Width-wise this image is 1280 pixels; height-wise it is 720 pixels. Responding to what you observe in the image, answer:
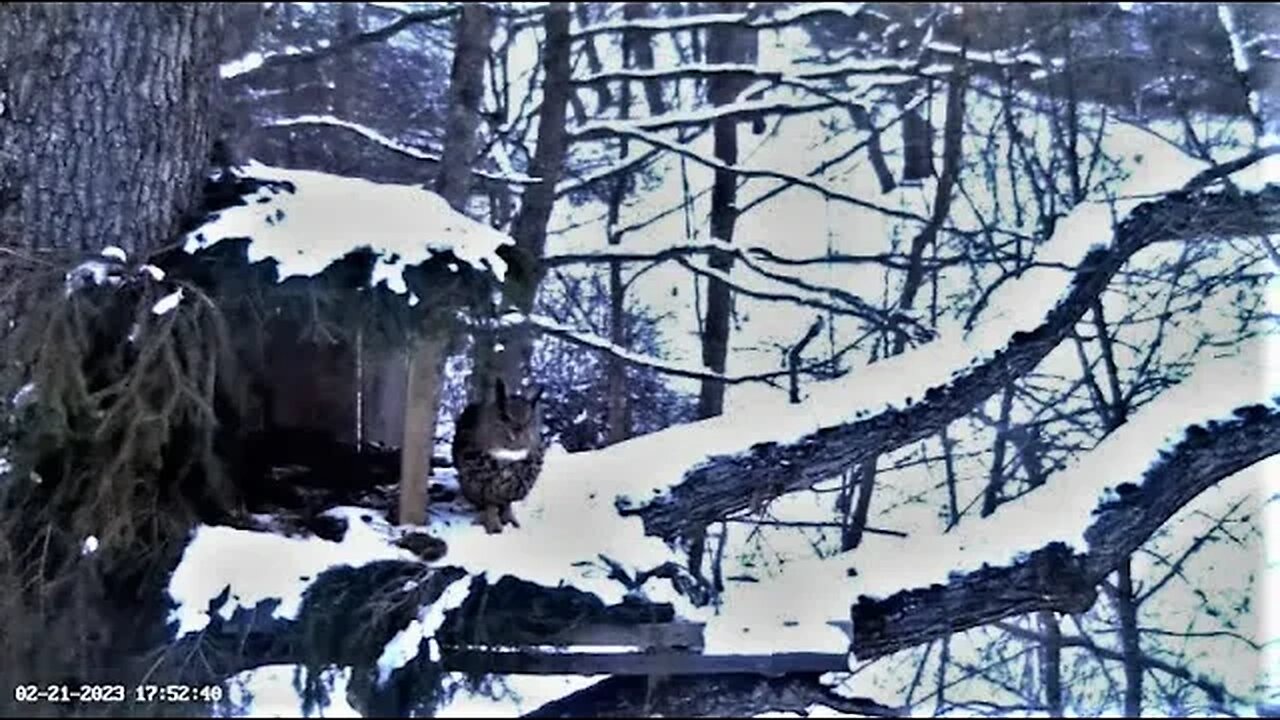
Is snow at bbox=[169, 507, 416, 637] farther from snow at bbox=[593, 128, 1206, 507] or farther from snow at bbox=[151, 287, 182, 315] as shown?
snow at bbox=[593, 128, 1206, 507]

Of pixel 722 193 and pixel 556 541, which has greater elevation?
pixel 722 193

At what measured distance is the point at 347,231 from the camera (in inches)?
41.9

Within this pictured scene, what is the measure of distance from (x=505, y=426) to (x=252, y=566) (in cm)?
26

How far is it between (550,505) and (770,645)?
0.26 meters

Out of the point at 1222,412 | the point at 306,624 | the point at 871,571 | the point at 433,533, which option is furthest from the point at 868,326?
the point at 306,624

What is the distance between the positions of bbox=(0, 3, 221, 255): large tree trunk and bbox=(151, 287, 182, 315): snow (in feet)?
0.27

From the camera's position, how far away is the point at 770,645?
3.91ft

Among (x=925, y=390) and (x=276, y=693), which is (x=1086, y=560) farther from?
(x=276, y=693)

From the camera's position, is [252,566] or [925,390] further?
[925,390]

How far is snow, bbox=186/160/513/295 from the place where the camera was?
41.1 inches

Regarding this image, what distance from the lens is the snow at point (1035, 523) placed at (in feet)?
4.66

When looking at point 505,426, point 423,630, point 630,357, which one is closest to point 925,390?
point 630,357

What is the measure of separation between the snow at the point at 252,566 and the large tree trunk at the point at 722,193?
1.82ft

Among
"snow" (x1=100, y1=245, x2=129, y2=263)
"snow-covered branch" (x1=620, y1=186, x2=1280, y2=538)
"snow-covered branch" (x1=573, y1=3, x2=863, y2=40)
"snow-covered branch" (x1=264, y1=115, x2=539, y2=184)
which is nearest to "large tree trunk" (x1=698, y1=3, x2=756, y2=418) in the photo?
"snow-covered branch" (x1=573, y1=3, x2=863, y2=40)
